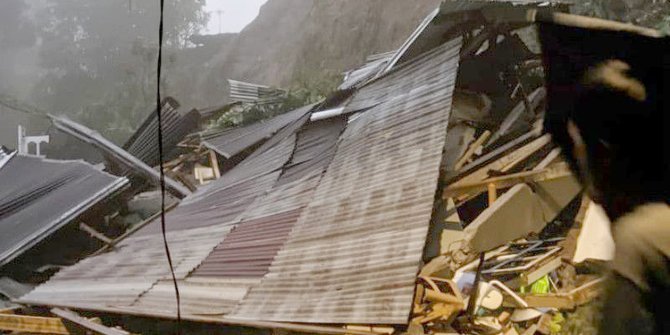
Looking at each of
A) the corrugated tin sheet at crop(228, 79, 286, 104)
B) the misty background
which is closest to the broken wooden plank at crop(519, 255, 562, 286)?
the corrugated tin sheet at crop(228, 79, 286, 104)

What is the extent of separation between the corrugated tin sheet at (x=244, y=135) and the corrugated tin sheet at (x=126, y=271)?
10.8 ft

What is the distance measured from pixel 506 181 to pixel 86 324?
4.36 meters

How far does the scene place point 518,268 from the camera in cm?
631

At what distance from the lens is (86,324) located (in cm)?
613

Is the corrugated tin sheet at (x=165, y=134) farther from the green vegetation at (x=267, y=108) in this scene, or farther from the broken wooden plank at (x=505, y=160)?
the broken wooden plank at (x=505, y=160)

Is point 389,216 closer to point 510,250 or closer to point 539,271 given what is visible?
point 539,271

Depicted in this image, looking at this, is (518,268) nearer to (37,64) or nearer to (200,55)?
(200,55)

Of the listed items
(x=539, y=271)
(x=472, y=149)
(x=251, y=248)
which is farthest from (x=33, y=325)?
(x=472, y=149)

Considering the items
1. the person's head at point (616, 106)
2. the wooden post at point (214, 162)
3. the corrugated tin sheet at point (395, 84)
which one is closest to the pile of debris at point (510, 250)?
the corrugated tin sheet at point (395, 84)

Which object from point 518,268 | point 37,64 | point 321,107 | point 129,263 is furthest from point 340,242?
point 37,64

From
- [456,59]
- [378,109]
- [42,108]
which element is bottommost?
[42,108]

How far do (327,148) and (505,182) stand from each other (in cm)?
228

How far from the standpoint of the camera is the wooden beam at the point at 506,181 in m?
6.70

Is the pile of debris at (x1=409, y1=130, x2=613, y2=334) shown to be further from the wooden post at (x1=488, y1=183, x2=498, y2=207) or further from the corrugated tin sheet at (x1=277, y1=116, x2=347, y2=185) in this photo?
the corrugated tin sheet at (x1=277, y1=116, x2=347, y2=185)
